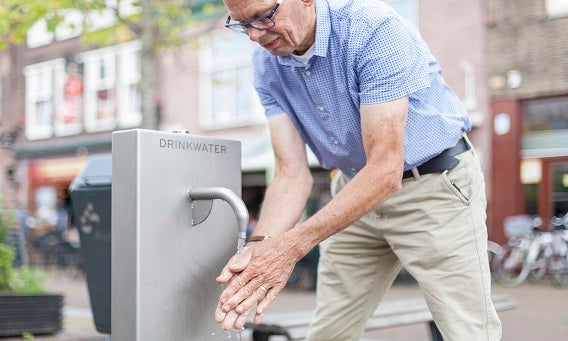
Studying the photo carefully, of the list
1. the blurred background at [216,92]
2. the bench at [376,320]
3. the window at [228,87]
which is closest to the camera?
the bench at [376,320]

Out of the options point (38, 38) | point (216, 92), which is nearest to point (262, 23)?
point (216, 92)

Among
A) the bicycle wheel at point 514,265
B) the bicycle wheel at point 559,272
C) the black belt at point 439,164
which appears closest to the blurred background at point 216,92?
the bicycle wheel at point 514,265

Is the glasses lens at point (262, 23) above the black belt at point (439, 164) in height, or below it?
above

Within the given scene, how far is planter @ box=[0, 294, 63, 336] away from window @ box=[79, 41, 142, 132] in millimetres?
14606

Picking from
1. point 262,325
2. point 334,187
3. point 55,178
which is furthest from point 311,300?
point 55,178

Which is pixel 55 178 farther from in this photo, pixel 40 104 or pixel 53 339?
pixel 53 339

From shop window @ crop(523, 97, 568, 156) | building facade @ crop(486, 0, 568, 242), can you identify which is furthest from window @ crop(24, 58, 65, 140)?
Answer: shop window @ crop(523, 97, 568, 156)

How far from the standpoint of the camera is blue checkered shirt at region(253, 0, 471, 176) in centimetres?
217

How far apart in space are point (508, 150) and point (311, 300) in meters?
5.06

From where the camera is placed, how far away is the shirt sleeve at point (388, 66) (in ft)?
7.01

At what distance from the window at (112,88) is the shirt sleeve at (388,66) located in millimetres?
18114

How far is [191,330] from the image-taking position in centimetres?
208

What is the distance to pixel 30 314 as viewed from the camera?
547cm

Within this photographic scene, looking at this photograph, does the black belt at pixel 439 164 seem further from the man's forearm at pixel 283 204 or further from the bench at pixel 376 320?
the bench at pixel 376 320
